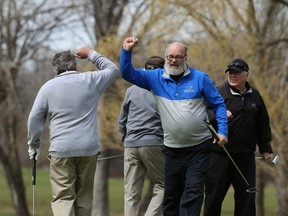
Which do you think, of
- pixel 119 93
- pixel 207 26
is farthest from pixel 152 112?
pixel 119 93

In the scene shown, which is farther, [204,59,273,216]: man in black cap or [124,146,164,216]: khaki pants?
[124,146,164,216]: khaki pants

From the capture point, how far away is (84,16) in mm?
26750

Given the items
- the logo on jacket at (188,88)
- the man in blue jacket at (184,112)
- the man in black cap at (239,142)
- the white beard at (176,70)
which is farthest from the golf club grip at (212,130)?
the man in black cap at (239,142)

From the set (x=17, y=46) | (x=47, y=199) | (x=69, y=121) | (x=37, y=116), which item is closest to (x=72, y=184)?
(x=69, y=121)

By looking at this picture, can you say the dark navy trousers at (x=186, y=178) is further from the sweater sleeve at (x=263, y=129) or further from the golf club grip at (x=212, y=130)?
the sweater sleeve at (x=263, y=129)

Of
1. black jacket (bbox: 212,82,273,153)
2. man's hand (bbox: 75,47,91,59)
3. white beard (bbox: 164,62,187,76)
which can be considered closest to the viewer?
white beard (bbox: 164,62,187,76)

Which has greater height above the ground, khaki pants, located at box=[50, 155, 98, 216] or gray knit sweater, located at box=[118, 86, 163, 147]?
gray knit sweater, located at box=[118, 86, 163, 147]

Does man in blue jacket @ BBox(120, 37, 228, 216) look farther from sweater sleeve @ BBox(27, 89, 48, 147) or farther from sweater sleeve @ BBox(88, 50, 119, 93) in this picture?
sweater sleeve @ BBox(27, 89, 48, 147)

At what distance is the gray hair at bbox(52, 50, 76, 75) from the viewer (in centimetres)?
756

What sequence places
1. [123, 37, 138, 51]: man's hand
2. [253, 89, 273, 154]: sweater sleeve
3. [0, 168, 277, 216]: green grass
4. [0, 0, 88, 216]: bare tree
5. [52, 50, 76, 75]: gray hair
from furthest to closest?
[0, 168, 277, 216]: green grass, [0, 0, 88, 216]: bare tree, [253, 89, 273, 154]: sweater sleeve, [52, 50, 76, 75]: gray hair, [123, 37, 138, 51]: man's hand

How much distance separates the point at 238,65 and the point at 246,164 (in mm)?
1078

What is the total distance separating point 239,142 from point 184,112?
121 cm

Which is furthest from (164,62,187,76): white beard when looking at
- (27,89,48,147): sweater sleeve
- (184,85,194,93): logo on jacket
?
(27,89,48,147): sweater sleeve

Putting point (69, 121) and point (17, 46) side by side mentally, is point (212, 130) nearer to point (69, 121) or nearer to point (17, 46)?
point (69, 121)
